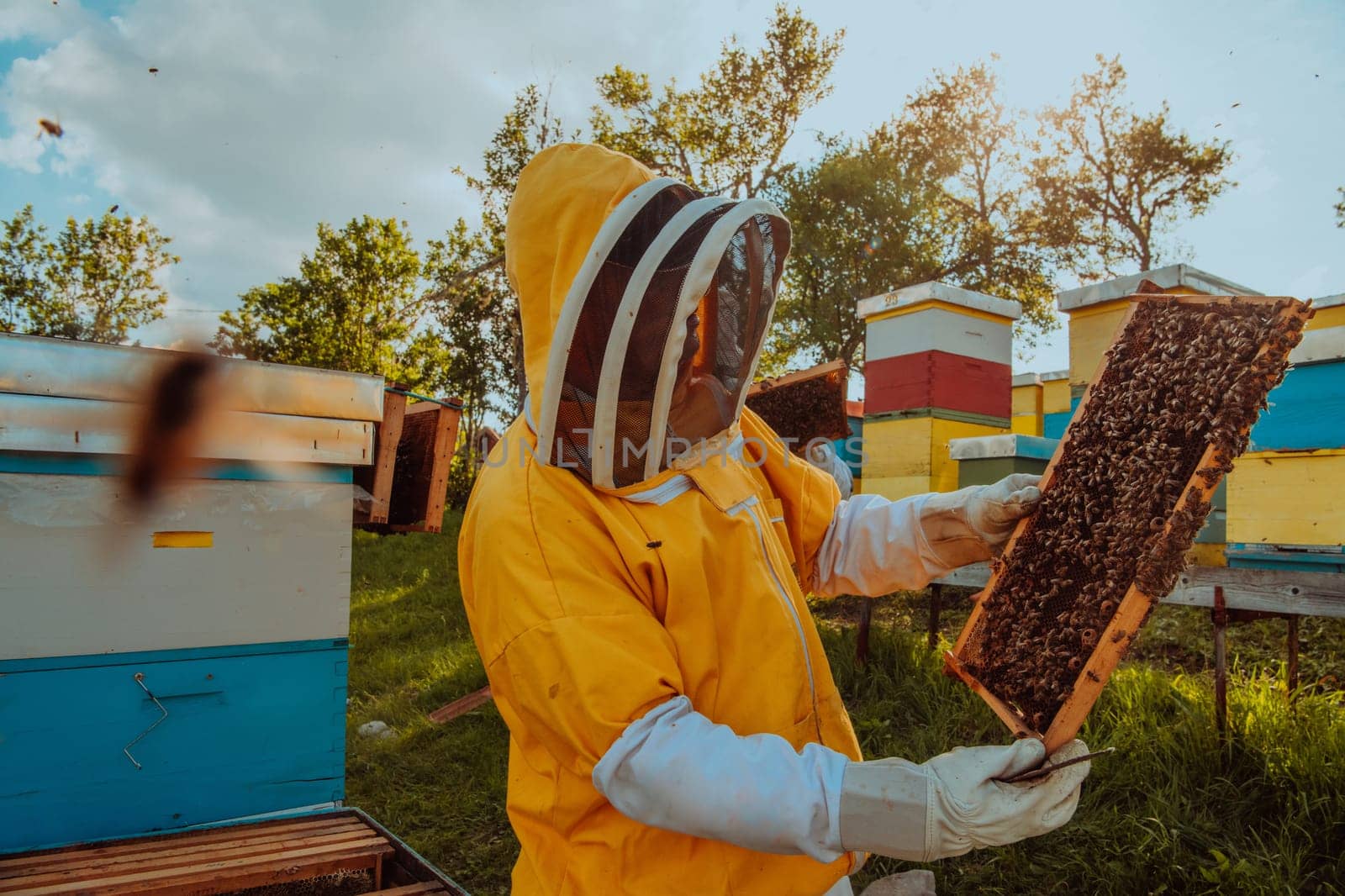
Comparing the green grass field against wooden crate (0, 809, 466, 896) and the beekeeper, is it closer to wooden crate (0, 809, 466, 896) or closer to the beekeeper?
wooden crate (0, 809, 466, 896)

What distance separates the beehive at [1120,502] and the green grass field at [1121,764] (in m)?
1.50

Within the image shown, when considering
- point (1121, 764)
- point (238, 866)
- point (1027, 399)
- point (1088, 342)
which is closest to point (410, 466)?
point (238, 866)

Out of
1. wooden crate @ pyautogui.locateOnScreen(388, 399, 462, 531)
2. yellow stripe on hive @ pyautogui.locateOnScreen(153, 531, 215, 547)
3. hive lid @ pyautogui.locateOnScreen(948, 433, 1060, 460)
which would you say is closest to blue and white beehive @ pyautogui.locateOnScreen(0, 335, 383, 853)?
yellow stripe on hive @ pyautogui.locateOnScreen(153, 531, 215, 547)

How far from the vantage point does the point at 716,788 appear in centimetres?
138

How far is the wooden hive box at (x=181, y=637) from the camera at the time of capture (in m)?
2.74

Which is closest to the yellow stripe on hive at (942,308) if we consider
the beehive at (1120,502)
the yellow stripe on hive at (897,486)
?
the yellow stripe on hive at (897,486)

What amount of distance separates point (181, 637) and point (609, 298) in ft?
7.44

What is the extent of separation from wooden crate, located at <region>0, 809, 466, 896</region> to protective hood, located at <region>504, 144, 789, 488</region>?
5.13 feet

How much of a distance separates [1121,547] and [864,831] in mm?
889

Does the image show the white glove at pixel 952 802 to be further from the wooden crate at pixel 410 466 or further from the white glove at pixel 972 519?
Result: the wooden crate at pixel 410 466

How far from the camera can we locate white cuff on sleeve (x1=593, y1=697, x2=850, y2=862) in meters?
1.38

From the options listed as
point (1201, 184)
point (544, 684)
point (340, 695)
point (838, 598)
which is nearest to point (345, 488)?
point (340, 695)

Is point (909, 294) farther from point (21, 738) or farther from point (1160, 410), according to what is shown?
point (21, 738)

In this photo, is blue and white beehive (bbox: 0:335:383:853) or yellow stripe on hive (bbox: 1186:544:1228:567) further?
yellow stripe on hive (bbox: 1186:544:1228:567)
